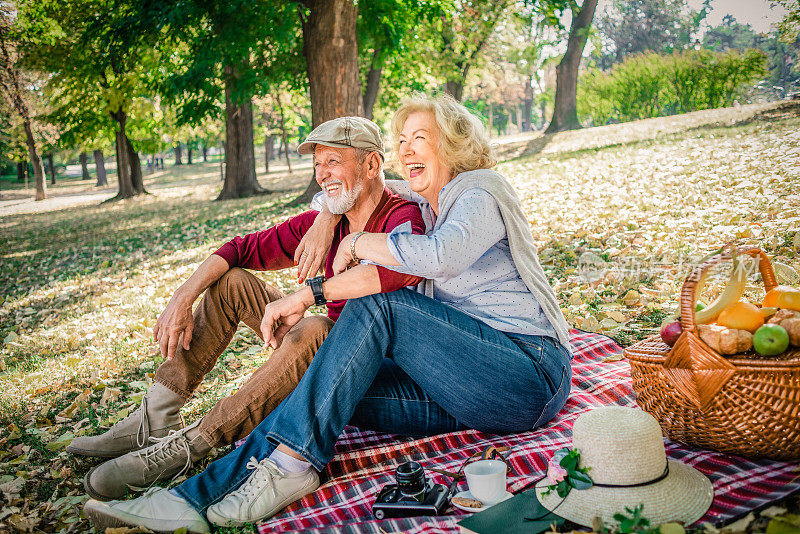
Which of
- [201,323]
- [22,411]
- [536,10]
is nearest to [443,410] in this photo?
[201,323]

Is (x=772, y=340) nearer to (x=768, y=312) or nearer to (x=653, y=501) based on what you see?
(x=768, y=312)

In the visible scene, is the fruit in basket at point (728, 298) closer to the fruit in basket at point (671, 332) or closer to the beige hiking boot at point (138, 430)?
the fruit in basket at point (671, 332)

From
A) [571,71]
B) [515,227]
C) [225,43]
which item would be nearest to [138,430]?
[515,227]

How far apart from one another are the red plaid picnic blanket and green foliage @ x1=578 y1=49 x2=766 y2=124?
1876cm

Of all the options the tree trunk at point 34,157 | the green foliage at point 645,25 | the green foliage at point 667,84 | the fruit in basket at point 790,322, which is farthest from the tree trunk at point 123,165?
the green foliage at point 645,25

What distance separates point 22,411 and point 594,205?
736cm

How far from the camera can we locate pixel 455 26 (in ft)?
73.5

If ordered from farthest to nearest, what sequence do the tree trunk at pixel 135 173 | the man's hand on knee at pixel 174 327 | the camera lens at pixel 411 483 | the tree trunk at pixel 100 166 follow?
the tree trunk at pixel 100 166 < the tree trunk at pixel 135 173 < the man's hand on knee at pixel 174 327 < the camera lens at pixel 411 483

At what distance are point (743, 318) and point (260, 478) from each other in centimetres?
207

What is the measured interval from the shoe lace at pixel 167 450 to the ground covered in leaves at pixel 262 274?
14.6 inches

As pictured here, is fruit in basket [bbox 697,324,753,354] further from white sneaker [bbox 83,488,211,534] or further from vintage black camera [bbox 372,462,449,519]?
white sneaker [bbox 83,488,211,534]

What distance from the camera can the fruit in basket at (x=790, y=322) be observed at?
7.22ft

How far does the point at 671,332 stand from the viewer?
8.05ft

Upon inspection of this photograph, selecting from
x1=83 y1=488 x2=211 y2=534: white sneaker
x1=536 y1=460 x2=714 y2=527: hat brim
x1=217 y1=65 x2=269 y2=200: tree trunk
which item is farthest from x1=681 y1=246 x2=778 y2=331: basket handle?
x1=217 y1=65 x2=269 y2=200: tree trunk
